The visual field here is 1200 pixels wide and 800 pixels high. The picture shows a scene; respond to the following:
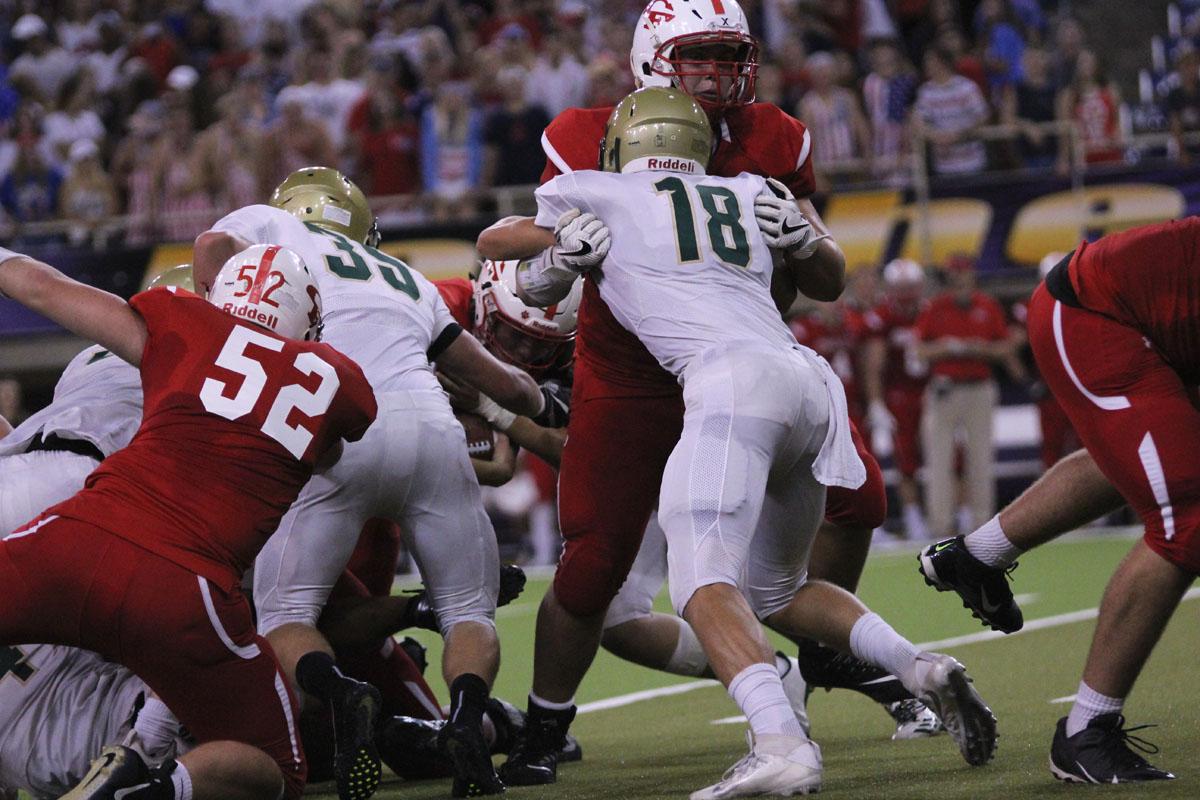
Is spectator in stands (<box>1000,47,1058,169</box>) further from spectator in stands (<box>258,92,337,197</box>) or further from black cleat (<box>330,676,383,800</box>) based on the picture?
black cleat (<box>330,676,383,800</box>)

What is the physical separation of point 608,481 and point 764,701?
39.0 inches

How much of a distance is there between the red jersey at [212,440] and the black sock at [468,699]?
73 centimetres

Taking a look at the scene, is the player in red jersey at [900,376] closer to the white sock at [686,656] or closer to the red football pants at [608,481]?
the white sock at [686,656]

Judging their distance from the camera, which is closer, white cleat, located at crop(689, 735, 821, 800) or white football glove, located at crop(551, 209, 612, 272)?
white cleat, located at crop(689, 735, 821, 800)

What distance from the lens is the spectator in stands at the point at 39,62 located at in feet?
51.5

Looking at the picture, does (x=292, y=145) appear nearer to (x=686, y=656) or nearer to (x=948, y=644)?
(x=948, y=644)

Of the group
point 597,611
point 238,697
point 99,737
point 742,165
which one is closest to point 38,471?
point 99,737

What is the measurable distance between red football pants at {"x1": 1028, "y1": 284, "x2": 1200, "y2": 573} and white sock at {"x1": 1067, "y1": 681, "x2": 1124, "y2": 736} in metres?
0.35

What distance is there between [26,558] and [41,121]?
40.6 feet

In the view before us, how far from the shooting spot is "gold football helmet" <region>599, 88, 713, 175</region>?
4387 millimetres

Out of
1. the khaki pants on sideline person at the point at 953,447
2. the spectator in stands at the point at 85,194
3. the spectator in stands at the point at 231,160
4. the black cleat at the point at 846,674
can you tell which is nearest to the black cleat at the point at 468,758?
the black cleat at the point at 846,674

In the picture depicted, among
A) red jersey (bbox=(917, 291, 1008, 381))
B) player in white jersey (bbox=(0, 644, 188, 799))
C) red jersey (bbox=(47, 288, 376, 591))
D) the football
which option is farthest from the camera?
red jersey (bbox=(917, 291, 1008, 381))

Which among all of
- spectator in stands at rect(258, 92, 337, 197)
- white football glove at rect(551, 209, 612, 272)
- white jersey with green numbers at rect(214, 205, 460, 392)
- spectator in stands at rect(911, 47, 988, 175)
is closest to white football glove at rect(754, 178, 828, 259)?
white football glove at rect(551, 209, 612, 272)

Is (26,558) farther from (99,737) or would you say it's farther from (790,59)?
(790,59)
